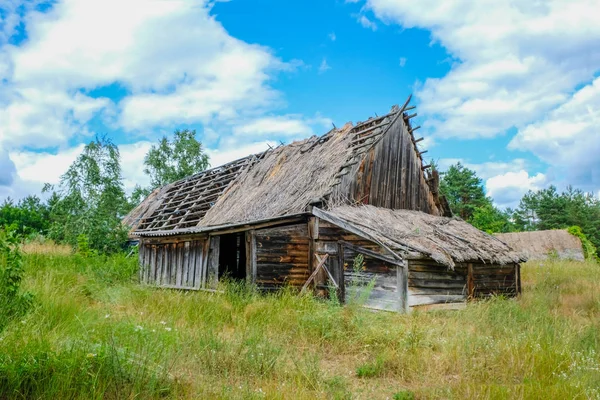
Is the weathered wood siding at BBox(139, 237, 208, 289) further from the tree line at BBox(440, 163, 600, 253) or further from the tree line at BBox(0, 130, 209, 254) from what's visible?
the tree line at BBox(440, 163, 600, 253)

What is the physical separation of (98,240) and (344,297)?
45.4 ft

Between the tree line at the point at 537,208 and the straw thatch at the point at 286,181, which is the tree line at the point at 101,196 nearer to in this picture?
the straw thatch at the point at 286,181

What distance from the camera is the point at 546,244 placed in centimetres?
2762

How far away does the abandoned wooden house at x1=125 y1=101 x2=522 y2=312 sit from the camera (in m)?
10.9

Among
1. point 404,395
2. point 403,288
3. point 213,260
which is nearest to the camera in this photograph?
point 404,395

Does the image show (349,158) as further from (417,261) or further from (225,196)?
(225,196)

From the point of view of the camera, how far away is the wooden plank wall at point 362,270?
10.6 meters

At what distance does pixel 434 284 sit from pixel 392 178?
15.6 ft

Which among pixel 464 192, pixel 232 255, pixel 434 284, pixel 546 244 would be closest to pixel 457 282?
pixel 434 284

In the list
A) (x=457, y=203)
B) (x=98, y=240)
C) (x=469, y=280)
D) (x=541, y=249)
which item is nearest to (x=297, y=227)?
(x=469, y=280)

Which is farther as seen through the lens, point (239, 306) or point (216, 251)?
point (216, 251)

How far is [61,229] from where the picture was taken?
917 inches

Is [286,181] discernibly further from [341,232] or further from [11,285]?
[11,285]

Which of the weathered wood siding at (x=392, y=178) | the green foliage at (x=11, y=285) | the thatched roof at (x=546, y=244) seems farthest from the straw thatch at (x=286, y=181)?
the thatched roof at (x=546, y=244)
